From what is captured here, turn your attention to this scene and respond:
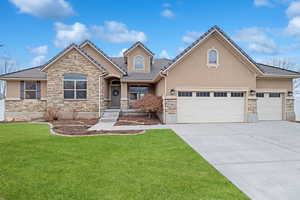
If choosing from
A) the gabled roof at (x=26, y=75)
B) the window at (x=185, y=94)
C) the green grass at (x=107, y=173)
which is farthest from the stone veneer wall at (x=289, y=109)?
the gabled roof at (x=26, y=75)

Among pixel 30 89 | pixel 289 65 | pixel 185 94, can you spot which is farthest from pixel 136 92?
pixel 289 65

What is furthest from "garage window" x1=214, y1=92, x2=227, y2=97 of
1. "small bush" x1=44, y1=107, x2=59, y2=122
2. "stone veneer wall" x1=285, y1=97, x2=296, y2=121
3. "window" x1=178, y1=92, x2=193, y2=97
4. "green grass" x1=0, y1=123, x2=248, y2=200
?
"small bush" x1=44, y1=107, x2=59, y2=122

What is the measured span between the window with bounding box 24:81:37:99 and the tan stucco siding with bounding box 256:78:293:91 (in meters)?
18.9

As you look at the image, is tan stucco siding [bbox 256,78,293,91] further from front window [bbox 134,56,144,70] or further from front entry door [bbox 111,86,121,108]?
front entry door [bbox 111,86,121,108]

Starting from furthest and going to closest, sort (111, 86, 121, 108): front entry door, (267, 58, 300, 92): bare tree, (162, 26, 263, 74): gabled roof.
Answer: (267, 58, 300, 92): bare tree
(111, 86, 121, 108): front entry door
(162, 26, 263, 74): gabled roof

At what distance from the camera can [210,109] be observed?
40.4 feet

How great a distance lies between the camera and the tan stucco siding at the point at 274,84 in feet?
44.3

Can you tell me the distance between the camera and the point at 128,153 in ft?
18.1

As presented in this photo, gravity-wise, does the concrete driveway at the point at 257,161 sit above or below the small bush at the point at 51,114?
below

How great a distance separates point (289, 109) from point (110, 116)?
47.7 feet

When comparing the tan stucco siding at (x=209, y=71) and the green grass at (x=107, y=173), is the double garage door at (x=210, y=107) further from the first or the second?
the green grass at (x=107, y=173)

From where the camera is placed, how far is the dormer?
17.2 m

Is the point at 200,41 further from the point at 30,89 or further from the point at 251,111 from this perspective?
the point at 30,89

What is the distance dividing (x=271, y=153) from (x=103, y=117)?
11.1 m
